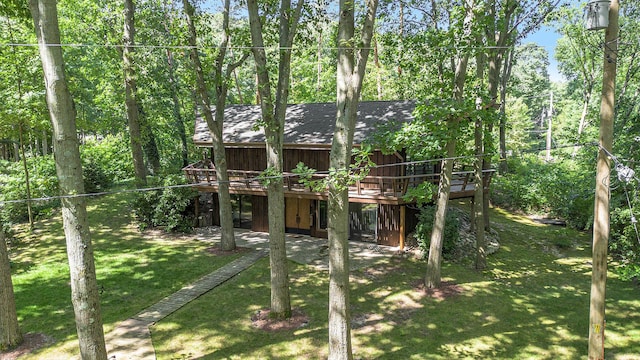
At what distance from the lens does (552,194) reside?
22.4 metres

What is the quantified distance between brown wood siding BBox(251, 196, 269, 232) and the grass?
3430 mm

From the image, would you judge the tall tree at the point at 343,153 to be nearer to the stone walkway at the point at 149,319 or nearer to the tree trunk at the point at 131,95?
the stone walkway at the point at 149,319

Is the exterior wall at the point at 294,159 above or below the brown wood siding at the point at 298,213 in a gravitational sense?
above

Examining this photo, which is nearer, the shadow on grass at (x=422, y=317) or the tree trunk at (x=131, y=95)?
the shadow on grass at (x=422, y=317)

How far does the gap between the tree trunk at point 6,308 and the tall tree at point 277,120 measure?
6.48 metres

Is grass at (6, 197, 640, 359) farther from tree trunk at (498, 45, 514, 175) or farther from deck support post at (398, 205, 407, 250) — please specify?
tree trunk at (498, 45, 514, 175)

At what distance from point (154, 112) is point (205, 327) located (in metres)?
18.1

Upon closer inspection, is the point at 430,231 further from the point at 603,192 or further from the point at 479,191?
the point at 603,192

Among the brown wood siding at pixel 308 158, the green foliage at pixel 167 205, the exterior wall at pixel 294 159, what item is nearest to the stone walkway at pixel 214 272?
the green foliage at pixel 167 205

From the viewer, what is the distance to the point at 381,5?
679 inches

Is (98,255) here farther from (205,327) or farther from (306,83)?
(306,83)

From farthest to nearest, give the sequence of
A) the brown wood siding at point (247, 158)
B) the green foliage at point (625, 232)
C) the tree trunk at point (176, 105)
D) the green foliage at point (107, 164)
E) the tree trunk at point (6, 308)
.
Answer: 1. the green foliage at point (107, 164)
2. the tree trunk at point (176, 105)
3. the brown wood siding at point (247, 158)
4. the green foliage at point (625, 232)
5. the tree trunk at point (6, 308)

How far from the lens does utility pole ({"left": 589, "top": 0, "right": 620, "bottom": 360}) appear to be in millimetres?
7492

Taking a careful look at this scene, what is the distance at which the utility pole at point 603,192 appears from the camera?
24.6 feet
